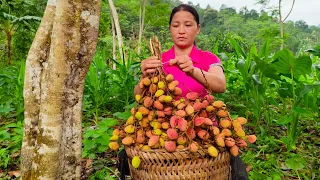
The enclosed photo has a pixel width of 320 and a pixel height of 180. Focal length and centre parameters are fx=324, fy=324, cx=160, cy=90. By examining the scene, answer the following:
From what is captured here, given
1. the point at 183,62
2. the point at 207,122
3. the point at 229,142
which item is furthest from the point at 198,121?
the point at 183,62

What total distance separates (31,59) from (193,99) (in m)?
0.82

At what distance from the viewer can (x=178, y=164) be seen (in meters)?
1.23

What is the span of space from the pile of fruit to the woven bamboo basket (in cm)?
3

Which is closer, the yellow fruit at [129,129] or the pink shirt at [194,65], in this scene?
the yellow fruit at [129,129]

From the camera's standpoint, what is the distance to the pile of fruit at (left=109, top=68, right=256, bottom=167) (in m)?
1.23

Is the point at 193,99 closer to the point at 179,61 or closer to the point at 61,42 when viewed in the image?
the point at 179,61

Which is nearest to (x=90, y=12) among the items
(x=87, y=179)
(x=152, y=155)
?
(x=152, y=155)

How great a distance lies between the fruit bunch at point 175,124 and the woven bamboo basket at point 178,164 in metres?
0.03

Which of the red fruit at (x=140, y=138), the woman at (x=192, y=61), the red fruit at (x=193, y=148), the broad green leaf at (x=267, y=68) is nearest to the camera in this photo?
the red fruit at (x=193, y=148)

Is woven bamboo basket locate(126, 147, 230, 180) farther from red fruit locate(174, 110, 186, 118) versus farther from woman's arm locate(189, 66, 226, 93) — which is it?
woman's arm locate(189, 66, 226, 93)

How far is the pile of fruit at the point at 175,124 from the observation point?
123 cm

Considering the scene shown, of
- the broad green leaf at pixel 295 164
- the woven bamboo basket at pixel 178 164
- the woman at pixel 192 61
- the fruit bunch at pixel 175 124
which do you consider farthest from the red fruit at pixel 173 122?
the broad green leaf at pixel 295 164

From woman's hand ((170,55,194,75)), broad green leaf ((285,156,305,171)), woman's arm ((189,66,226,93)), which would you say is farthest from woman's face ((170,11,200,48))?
broad green leaf ((285,156,305,171))

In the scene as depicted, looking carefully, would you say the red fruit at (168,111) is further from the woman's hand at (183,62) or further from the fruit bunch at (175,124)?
the woman's hand at (183,62)
